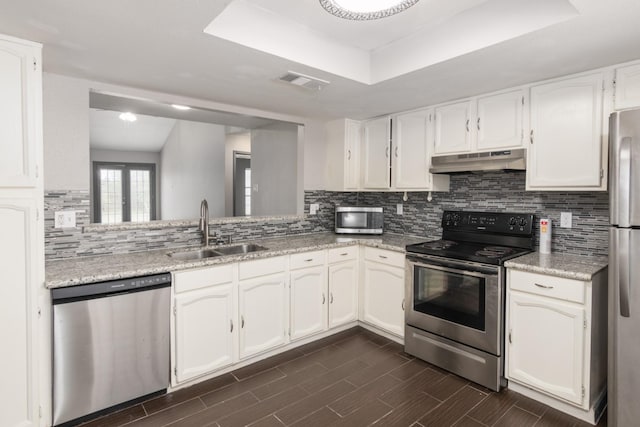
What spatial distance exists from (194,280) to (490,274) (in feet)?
6.52

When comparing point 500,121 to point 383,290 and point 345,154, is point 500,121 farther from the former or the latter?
point 383,290

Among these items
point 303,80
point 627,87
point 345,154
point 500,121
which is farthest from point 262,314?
point 627,87

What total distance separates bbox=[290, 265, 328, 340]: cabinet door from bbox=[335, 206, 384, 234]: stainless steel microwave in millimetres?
775

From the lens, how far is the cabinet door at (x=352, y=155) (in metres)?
3.75

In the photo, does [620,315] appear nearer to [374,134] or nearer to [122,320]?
[374,134]

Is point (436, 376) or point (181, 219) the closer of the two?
point (436, 376)

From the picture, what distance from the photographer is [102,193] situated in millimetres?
2588

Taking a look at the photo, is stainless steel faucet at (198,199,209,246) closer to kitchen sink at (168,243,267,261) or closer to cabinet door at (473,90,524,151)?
kitchen sink at (168,243,267,261)

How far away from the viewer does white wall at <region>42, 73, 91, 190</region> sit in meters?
2.37

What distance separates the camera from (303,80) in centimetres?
239

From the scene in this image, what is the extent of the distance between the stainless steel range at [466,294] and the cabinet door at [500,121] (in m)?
0.59

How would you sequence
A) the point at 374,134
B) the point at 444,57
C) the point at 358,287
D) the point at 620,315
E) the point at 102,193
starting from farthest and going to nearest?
1. the point at 374,134
2. the point at 358,287
3. the point at 102,193
4. the point at 444,57
5. the point at 620,315

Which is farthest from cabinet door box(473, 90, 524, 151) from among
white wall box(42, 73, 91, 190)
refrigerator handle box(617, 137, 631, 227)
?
white wall box(42, 73, 91, 190)

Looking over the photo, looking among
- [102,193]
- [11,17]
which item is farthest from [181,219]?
[11,17]
